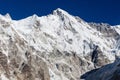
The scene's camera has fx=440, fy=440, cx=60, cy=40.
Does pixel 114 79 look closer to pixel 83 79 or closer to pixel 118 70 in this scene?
pixel 118 70

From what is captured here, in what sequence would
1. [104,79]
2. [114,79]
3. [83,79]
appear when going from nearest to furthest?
[114,79] < [104,79] < [83,79]

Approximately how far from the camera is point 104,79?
379 ft

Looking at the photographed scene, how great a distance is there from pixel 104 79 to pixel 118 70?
8.74 m

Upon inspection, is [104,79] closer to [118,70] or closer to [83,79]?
[118,70]

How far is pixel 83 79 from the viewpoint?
151 m

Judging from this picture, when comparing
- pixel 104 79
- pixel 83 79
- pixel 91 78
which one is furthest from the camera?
pixel 83 79

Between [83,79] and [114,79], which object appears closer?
[114,79]

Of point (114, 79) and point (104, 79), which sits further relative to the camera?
point (104, 79)

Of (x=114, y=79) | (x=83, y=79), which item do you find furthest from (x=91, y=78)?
(x=114, y=79)

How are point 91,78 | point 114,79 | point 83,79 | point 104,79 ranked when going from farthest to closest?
point 83,79
point 91,78
point 104,79
point 114,79

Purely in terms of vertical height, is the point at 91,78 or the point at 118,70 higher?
the point at 91,78

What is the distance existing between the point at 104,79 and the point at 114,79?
10258 millimetres

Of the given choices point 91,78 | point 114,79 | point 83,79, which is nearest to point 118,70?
point 114,79

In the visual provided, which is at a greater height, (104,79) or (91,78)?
(91,78)
